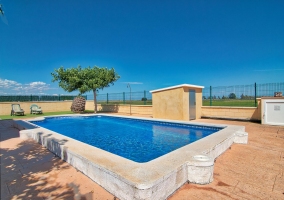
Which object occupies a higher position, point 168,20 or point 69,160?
point 168,20

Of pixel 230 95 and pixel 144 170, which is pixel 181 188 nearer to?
pixel 144 170

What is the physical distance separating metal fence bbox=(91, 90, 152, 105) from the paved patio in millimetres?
10588

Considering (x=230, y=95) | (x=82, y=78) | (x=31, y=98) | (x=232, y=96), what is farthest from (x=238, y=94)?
(x=31, y=98)

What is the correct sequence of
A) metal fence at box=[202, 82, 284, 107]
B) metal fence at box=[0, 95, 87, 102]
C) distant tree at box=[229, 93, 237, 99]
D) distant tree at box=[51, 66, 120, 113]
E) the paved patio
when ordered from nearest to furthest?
the paved patio < metal fence at box=[202, 82, 284, 107] < distant tree at box=[229, 93, 237, 99] < distant tree at box=[51, 66, 120, 113] < metal fence at box=[0, 95, 87, 102]

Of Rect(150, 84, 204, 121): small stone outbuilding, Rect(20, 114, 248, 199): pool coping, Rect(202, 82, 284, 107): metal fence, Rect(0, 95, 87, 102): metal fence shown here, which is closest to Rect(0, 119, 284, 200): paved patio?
Rect(20, 114, 248, 199): pool coping

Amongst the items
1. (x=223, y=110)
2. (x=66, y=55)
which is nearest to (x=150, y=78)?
(x=66, y=55)

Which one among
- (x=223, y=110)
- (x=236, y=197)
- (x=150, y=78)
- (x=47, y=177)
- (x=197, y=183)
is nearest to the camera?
(x=236, y=197)

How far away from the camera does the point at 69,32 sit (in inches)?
609

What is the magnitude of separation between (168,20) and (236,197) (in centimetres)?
1652

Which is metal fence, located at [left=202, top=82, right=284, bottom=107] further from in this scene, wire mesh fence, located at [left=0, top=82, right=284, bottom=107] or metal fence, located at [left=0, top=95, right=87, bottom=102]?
metal fence, located at [left=0, top=95, right=87, bottom=102]

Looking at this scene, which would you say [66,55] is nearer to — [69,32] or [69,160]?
[69,32]

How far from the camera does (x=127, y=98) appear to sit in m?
16.7

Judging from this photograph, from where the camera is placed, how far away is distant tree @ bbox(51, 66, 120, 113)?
15.0 metres

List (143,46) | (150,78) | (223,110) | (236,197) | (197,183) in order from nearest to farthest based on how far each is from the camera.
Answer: (236,197) < (197,183) < (223,110) < (143,46) < (150,78)
